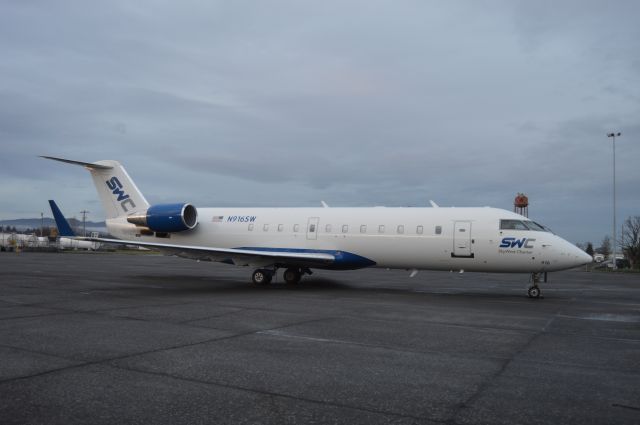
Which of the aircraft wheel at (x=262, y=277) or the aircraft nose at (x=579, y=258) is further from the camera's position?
the aircraft wheel at (x=262, y=277)

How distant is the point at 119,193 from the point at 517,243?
15.8 metres

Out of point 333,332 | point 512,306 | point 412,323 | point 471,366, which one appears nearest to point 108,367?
point 333,332

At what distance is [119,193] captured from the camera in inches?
842

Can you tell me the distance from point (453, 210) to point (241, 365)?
12.2 metres

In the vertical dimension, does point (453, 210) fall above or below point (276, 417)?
above

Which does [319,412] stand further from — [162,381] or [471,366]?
[471,366]

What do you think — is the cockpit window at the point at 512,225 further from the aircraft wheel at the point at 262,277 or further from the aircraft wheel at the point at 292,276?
the aircraft wheel at the point at 262,277

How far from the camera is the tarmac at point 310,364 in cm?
467

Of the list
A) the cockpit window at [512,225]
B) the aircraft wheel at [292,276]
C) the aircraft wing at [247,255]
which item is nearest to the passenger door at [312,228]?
the aircraft wing at [247,255]

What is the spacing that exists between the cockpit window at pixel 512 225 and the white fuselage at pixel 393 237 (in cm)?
15

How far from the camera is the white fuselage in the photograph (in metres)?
15.4

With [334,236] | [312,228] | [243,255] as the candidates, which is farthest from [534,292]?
[243,255]

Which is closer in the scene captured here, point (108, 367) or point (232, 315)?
point (108, 367)

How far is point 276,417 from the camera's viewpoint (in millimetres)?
4480
